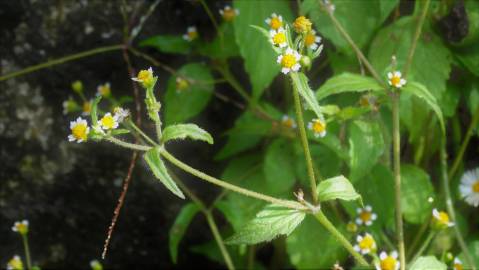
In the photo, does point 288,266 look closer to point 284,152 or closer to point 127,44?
point 284,152

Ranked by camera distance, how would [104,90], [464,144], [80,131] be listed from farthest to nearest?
1. [104,90]
2. [464,144]
3. [80,131]

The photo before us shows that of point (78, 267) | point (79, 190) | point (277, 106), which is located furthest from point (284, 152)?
point (78, 267)

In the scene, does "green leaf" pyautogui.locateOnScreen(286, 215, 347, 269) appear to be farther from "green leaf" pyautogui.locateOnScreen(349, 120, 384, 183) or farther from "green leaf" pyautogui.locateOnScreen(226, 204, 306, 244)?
"green leaf" pyautogui.locateOnScreen(226, 204, 306, 244)

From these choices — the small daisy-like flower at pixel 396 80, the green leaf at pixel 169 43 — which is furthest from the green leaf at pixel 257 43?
the small daisy-like flower at pixel 396 80

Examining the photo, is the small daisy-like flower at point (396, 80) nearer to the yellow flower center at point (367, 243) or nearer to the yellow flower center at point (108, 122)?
the yellow flower center at point (367, 243)

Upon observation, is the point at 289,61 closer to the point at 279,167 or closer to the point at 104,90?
the point at 279,167

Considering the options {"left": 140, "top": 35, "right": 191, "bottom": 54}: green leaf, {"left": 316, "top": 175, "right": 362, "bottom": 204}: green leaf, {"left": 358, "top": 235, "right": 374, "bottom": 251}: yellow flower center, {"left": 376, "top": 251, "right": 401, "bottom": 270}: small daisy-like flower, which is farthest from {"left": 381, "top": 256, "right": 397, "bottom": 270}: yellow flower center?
{"left": 140, "top": 35, "right": 191, "bottom": 54}: green leaf

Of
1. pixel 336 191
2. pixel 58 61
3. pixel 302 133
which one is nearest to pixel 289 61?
pixel 302 133
